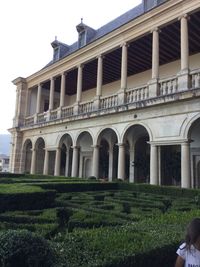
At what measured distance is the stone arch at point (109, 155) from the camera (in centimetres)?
2553

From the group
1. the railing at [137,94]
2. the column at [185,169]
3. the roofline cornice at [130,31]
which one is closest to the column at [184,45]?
the roofline cornice at [130,31]

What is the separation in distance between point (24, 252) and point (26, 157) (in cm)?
3102

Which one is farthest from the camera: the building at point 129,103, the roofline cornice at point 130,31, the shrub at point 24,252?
the roofline cornice at point 130,31

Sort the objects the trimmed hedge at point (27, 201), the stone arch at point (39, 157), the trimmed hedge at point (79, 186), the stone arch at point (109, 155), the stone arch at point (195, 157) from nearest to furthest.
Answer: the trimmed hedge at point (27, 201), the trimmed hedge at point (79, 186), the stone arch at point (195, 157), the stone arch at point (109, 155), the stone arch at point (39, 157)

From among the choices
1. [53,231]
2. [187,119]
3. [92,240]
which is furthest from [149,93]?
[92,240]

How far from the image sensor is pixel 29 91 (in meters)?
33.8

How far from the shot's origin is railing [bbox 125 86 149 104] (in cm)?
1866

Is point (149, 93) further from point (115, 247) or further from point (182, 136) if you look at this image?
point (115, 247)

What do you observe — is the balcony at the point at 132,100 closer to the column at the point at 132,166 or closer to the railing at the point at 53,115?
the railing at the point at 53,115

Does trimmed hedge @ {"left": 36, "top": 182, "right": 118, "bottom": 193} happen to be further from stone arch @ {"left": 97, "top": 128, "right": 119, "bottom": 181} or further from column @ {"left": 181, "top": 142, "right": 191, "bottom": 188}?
stone arch @ {"left": 97, "top": 128, "right": 119, "bottom": 181}

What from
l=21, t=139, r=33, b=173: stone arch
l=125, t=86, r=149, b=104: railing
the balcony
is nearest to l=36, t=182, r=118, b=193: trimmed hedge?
the balcony

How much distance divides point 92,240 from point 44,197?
544 cm

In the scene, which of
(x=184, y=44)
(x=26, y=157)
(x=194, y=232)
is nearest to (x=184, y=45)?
(x=184, y=44)

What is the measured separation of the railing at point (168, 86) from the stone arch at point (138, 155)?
5.42 m
